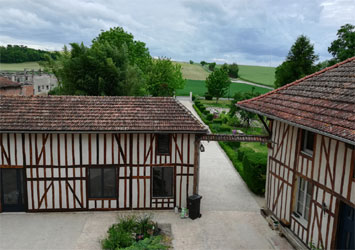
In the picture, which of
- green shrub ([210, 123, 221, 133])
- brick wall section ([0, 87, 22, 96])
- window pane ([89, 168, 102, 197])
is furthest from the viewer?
brick wall section ([0, 87, 22, 96])

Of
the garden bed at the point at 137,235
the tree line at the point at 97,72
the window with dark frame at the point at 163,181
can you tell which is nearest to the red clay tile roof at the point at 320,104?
the window with dark frame at the point at 163,181

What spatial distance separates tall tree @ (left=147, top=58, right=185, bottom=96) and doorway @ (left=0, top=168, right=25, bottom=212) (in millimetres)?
38368

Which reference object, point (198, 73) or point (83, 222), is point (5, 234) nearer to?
point (83, 222)

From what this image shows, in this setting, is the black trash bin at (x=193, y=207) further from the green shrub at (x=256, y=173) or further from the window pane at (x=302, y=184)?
the window pane at (x=302, y=184)

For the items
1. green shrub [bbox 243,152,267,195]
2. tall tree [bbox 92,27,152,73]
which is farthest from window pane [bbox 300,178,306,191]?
tall tree [bbox 92,27,152,73]

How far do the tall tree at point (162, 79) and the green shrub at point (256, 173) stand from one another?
36.2 metres

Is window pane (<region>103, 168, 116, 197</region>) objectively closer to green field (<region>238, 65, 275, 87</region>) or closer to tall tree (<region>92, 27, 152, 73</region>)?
tall tree (<region>92, 27, 152, 73</region>)

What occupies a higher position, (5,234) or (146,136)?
(146,136)

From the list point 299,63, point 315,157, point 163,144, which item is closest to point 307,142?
point 315,157

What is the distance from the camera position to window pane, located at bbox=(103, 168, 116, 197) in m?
12.7

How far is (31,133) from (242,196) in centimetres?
985

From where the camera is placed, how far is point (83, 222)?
12.0m

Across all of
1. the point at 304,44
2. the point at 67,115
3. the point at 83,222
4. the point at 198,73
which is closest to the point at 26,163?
the point at 67,115

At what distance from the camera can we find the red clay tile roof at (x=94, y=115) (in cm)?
1193
